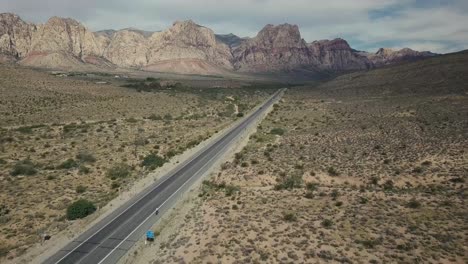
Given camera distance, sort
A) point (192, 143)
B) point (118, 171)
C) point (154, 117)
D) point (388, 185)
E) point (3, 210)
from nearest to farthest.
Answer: point (3, 210), point (388, 185), point (118, 171), point (192, 143), point (154, 117)

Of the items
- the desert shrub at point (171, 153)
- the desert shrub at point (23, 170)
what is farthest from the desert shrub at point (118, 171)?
the desert shrub at point (23, 170)

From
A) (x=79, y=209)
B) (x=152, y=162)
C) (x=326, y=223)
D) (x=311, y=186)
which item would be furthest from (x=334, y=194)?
(x=152, y=162)

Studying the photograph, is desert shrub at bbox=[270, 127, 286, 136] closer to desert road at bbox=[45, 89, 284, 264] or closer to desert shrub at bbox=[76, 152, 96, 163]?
desert road at bbox=[45, 89, 284, 264]

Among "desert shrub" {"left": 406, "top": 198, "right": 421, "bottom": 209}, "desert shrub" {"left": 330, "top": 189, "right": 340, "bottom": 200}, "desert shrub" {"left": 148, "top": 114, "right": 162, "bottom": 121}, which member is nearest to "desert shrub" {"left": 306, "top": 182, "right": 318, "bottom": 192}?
"desert shrub" {"left": 330, "top": 189, "right": 340, "bottom": 200}

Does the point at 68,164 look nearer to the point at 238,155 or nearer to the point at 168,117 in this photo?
the point at 238,155

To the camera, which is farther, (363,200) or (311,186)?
(311,186)

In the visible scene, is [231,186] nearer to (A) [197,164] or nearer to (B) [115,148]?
(A) [197,164]
